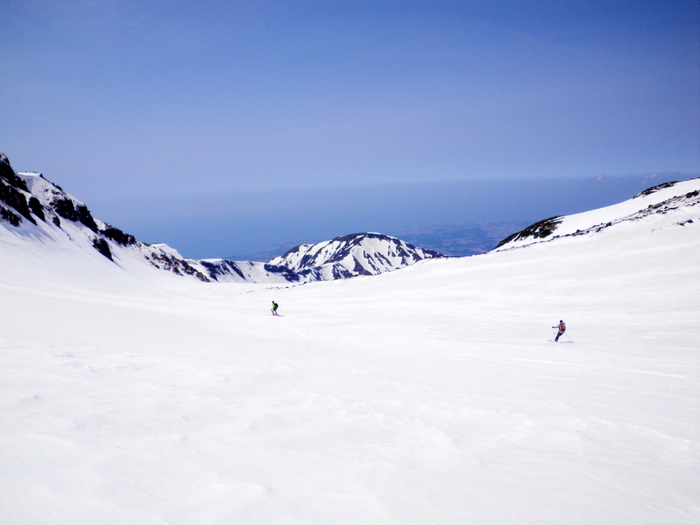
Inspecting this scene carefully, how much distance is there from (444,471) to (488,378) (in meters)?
7.64

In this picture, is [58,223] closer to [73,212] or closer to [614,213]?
[73,212]

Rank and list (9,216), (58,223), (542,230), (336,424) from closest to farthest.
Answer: (336,424) < (9,216) < (542,230) < (58,223)

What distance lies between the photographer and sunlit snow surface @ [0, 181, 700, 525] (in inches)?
184

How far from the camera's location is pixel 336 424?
7328 millimetres

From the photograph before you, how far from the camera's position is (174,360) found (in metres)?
11.0

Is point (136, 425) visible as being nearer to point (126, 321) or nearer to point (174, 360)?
point (174, 360)

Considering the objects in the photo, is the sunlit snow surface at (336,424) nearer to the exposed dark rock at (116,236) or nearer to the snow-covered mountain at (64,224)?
the snow-covered mountain at (64,224)

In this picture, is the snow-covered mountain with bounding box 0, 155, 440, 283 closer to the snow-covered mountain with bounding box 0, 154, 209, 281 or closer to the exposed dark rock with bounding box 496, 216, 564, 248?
the snow-covered mountain with bounding box 0, 154, 209, 281

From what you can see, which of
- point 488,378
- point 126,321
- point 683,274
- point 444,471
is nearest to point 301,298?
point 126,321

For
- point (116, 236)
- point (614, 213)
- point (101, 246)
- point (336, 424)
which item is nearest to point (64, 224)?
point (101, 246)

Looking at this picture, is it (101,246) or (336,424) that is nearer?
(336,424)

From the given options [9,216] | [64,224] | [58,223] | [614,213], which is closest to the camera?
[9,216]

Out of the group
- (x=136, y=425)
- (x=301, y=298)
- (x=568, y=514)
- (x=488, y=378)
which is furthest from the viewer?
(x=301, y=298)

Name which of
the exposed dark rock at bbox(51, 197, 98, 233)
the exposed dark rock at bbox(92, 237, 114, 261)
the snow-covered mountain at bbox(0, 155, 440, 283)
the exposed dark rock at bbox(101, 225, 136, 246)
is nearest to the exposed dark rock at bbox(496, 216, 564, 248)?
the snow-covered mountain at bbox(0, 155, 440, 283)
